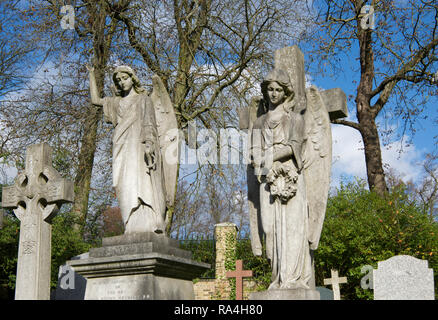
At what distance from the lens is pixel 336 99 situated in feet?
20.9

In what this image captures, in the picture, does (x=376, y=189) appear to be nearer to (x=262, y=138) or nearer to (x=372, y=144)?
(x=372, y=144)

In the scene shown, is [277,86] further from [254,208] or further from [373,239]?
[373,239]

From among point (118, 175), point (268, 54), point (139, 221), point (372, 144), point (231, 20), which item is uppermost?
point (231, 20)

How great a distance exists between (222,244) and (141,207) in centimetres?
829

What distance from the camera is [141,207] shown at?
7066 millimetres

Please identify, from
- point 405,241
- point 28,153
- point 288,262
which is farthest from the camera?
point 405,241

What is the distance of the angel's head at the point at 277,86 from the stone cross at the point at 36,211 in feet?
13.3

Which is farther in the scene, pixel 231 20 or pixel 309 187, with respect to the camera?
pixel 231 20

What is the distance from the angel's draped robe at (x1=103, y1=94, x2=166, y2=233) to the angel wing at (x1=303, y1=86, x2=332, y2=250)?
205 centimetres

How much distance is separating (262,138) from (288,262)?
142 cm

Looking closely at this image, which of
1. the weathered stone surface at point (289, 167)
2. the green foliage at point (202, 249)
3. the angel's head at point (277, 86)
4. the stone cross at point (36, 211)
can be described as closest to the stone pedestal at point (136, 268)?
the weathered stone surface at point (289, 167)

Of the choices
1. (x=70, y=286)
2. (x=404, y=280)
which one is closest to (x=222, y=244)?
(x=70, y=286)

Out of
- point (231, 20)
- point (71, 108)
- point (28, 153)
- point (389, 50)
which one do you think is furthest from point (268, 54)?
point (28, 153)

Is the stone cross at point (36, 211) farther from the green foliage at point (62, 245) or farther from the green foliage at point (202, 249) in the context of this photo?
the green foliage at point (202, 249)
